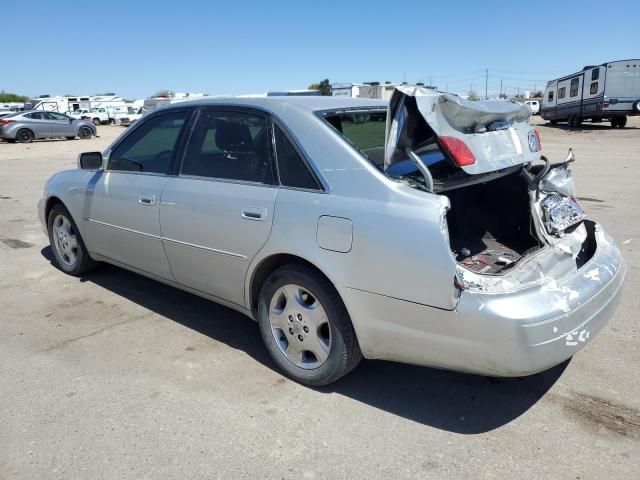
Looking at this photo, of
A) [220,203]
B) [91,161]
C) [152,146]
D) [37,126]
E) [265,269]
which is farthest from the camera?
[37,126]

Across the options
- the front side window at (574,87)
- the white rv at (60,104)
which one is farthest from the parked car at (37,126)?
the front side window at (574,87)

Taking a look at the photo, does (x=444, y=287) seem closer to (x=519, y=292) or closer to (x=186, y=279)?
(x=519, y=292)

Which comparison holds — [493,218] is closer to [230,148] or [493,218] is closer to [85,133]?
[230,148]

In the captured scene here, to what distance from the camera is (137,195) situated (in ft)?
13.4

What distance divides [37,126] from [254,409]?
2730cm

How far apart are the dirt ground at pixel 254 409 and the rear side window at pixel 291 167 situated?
47.4 inches

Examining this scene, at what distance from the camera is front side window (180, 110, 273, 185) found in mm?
3395

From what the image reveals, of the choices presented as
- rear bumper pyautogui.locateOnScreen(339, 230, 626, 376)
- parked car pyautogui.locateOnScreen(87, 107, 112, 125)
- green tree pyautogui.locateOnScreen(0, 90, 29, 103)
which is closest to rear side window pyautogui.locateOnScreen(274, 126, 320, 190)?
rear bumper pyautogui.locateOnScreen(339, 230, 626, 376)

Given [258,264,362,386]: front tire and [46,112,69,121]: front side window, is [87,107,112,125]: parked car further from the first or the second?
[258,264,362,386]: front tire

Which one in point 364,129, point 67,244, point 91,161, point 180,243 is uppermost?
point 364,129

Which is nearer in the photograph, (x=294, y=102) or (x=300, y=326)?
(x=300, y=326)

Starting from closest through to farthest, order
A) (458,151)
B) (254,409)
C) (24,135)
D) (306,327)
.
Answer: (458,151) < (254,409) < (306,327) < (24,135)

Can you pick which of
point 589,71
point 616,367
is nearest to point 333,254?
point 616,367

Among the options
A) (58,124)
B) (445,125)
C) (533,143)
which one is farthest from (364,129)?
(58,124)
